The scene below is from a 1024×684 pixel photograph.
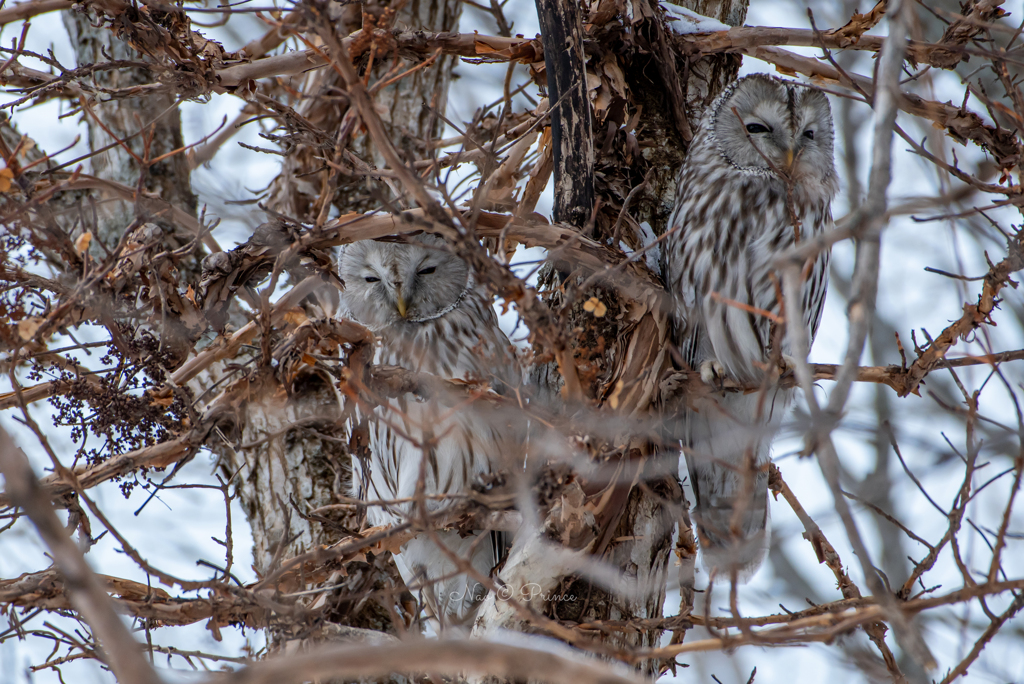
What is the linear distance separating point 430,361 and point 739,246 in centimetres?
129

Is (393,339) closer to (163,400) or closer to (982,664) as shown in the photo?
(163,400)

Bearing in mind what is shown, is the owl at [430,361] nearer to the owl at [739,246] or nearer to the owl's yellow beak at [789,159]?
the owl at [739,246]

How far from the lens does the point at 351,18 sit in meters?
4.19

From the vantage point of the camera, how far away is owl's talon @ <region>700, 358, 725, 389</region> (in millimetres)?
3096

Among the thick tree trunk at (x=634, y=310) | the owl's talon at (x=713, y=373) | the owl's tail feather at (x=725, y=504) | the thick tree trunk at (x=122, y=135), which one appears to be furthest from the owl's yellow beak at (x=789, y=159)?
the thick tree trunk at (x=122, y=135)

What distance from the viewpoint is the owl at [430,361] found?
339 cm

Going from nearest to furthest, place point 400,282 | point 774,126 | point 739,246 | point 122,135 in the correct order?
point 739,246 → point 774,126 → point 400,282 → point 122,135

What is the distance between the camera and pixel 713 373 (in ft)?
10.2

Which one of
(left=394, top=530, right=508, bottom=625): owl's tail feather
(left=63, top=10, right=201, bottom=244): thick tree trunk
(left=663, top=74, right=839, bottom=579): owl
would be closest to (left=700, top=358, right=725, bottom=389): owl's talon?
(left=663, top=74, right=839, bottom=579): owl

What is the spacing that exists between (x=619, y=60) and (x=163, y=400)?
2.03 m

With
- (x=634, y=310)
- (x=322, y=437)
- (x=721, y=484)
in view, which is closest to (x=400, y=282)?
(x=322, y=437)

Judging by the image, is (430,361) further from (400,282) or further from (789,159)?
(789,159)

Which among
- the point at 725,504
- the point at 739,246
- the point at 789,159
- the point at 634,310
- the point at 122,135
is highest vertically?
the point at 122,135

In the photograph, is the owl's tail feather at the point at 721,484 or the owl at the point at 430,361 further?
the owl at the point at 430,361
